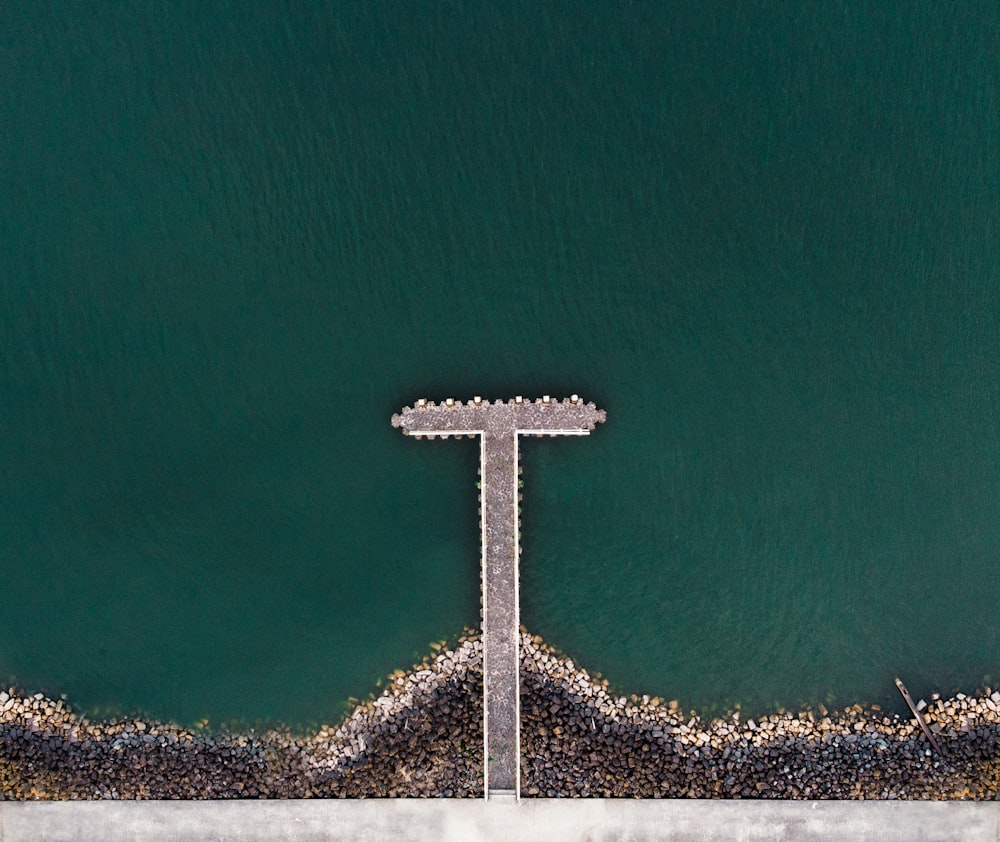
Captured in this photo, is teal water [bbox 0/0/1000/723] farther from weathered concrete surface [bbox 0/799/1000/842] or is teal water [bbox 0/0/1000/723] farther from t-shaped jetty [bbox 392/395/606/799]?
weathered concrete surface [bbox 0/799/1000/842]

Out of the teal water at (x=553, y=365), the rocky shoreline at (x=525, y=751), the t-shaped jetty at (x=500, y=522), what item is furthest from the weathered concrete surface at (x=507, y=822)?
the teal water at (x=553, y=365)

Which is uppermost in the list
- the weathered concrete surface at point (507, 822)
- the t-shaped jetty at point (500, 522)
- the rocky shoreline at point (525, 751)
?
the t-shaped jetty at point (500, 522)

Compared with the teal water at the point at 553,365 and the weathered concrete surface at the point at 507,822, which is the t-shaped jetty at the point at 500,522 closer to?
the teal water at the point at 553,365

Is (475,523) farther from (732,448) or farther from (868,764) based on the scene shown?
(868,764)

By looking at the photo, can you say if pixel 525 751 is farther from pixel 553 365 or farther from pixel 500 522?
pixel 553 365

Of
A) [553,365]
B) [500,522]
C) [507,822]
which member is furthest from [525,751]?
[553,365]

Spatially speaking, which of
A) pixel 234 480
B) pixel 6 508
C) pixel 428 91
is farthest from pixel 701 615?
pixel 6 508
